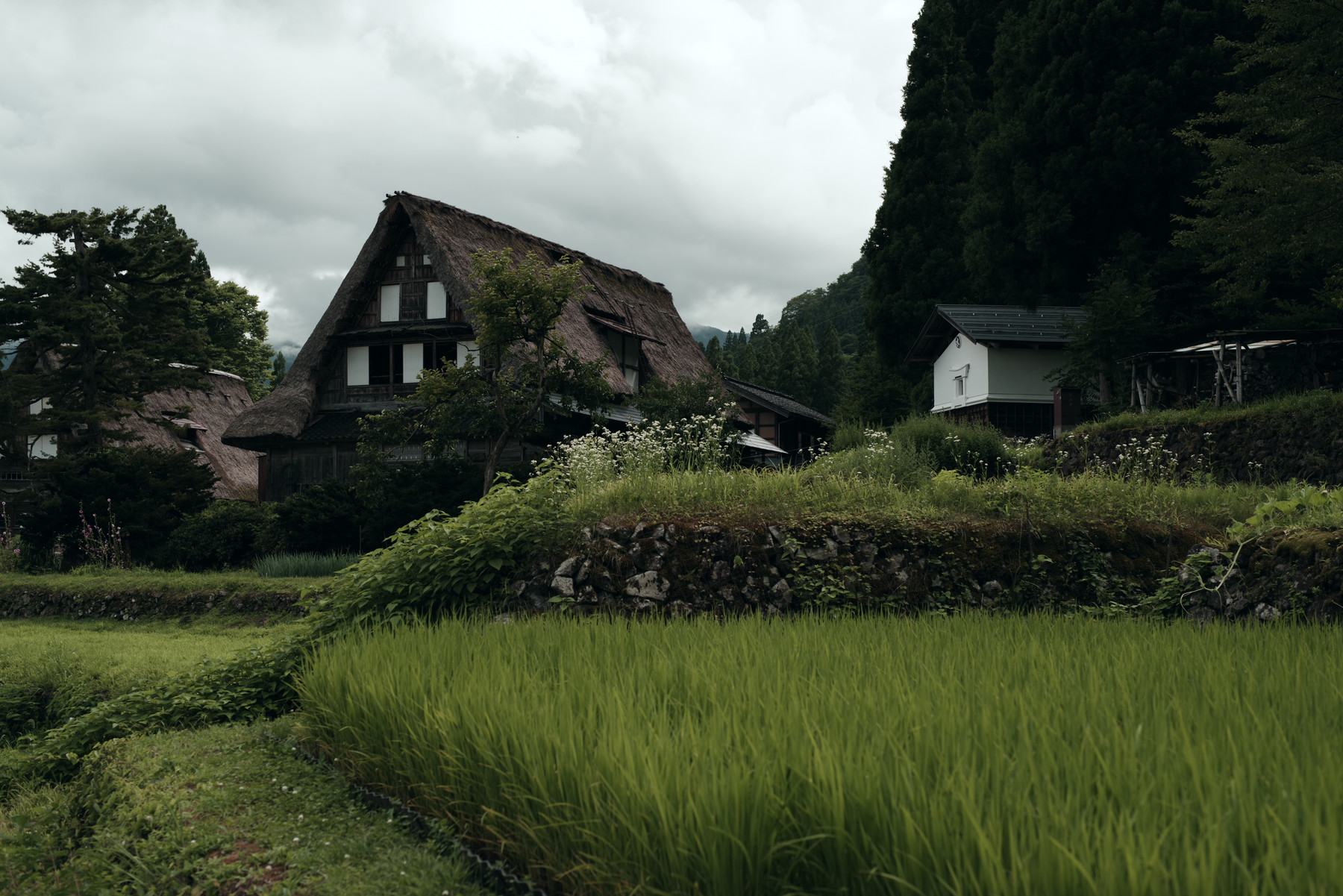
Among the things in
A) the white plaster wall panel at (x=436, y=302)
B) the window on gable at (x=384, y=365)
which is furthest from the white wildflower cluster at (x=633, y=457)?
the window on gable at (x=384, y=365)

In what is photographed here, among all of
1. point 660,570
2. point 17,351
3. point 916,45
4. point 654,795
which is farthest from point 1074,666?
point 916,45

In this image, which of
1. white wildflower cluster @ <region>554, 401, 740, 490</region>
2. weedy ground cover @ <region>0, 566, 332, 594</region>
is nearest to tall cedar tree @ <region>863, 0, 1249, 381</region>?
white wildflower cluster @ <region>554, 401, 740, 490</region>

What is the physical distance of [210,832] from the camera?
3602mm

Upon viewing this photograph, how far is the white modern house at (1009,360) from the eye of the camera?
2494 centimetres

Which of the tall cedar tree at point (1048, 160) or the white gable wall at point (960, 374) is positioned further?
the white gable wall at point (960, 374)

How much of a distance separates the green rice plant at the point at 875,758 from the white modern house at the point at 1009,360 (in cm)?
2182

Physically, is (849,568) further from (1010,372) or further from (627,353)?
(1010,372)

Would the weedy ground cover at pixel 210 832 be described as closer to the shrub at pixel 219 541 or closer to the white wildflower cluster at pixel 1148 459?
the white wildflower cluster at pixel 1148 459

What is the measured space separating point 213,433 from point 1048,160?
2625 cm

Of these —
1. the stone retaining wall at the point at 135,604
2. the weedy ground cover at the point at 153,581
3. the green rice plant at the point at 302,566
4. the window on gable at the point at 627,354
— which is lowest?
the stone retaining wall at the point at 135,604

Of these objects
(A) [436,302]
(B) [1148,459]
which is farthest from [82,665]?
(A) [436,302]

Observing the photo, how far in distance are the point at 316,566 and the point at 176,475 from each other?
531 cm

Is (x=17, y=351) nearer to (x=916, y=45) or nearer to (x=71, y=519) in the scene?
(x=71, y=519)

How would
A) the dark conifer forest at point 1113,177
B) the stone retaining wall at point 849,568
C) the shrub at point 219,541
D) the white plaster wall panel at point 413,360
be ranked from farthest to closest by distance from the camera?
the white plaster wall panel at point 413,360 → the shrub at point 219,541 → the dark conifer forest at point 1113,177 → the stone retaining wall at point 849,568
